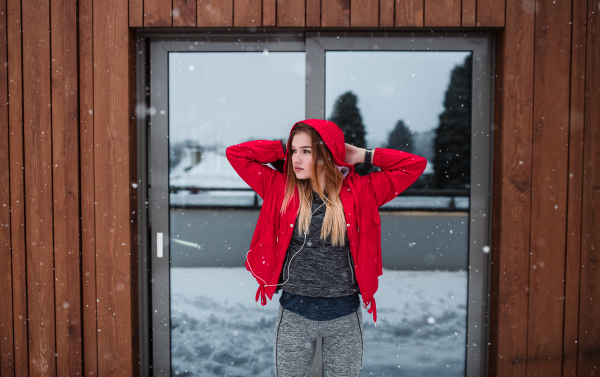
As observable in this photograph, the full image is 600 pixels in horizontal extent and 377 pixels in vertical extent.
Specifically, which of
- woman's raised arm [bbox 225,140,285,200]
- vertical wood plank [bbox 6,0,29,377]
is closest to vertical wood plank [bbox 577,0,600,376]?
woman's raised arm [bbox 225,140,285,200]

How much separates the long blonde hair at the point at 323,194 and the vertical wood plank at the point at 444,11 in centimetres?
122

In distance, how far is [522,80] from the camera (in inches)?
82.4

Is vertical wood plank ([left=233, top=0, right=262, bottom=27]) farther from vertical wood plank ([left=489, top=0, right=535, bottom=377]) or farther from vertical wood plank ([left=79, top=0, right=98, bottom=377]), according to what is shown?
vertical wood plank ([left=489, top=0, right=535, bottom=377])

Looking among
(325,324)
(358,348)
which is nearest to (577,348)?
(358,348)

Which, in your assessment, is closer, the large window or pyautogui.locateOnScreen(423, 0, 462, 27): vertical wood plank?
pyautogui.locateOnScreen(423, 0, 462, 27): vertical wood plank

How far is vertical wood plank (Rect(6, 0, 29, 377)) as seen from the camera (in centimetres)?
214

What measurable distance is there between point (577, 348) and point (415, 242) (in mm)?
1158

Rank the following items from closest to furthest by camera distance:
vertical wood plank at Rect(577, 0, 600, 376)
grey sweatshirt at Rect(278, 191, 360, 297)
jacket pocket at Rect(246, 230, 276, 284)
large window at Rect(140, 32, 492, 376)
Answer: grey sweatshirt at Rect(278, 191, 360, 297) < jacket pocket at Rect(246, 230, 276, 284) < vertical wood plank at Rect(577, 0, 600, 376) < large window at Rect(140, 32, 492, 376)

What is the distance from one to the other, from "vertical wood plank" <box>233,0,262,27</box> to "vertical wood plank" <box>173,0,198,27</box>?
26 cm

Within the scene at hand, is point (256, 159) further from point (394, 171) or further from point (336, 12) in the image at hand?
point (336, 12)

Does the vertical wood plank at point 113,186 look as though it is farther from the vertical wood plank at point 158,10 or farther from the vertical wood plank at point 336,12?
the vertical wood plank at point 336,12

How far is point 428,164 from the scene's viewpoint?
89.5 inches

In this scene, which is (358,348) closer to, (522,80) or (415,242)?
(415,242)

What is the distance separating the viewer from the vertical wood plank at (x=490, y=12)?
2.08m
